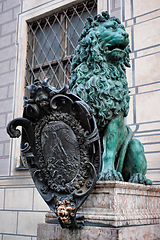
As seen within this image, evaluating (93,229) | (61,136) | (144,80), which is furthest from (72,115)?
(144,80)

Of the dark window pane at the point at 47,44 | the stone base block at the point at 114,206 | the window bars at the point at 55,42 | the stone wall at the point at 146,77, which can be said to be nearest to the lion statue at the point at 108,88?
the stone base block at the point at 114,206

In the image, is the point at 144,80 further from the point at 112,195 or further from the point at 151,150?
the point at 112,195

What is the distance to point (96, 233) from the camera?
7.66 ft

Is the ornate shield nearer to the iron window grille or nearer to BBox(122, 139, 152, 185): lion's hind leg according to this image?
BBox(122, 139, 152, 185): lion's hind leg

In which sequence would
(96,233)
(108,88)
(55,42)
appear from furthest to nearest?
(55,42) < (108,88) < (96,233)

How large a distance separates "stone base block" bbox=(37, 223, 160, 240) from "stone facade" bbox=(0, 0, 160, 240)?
6.16 ft

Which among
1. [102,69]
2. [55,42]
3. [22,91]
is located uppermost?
[55,42]

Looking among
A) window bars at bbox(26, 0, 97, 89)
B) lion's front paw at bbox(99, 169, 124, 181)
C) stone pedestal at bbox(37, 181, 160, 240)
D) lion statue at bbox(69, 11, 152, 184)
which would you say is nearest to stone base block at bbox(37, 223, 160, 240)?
stone pedestal at bbox(37, 181, 160, 240)

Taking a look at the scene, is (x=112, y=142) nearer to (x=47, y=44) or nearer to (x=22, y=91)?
(x=22, y=91)

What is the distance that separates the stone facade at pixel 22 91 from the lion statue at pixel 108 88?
1.60m

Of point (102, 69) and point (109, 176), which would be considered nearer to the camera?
point (109, 176)

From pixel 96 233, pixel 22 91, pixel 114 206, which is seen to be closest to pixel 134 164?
pixel 114 206

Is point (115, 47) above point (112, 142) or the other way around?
above

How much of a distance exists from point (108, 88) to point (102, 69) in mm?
230
